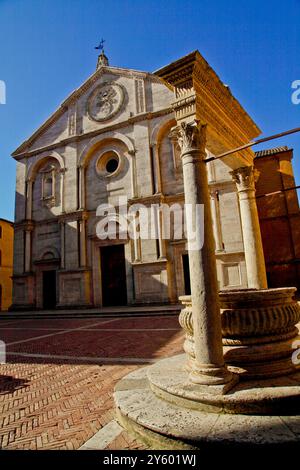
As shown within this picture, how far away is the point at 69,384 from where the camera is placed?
4801mm

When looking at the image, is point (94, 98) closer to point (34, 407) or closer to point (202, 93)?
point (202, 93)

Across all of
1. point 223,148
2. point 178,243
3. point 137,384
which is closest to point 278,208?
point 178,243

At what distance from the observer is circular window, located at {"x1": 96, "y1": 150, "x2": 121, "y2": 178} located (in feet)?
64.0

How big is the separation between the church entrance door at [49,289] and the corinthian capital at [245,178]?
55.4 ft

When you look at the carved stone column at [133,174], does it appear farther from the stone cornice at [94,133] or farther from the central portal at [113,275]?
the central portal at [113,275]

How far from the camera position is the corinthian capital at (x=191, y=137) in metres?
3.91

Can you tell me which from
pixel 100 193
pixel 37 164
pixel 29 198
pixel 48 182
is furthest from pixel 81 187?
pixel 37 164

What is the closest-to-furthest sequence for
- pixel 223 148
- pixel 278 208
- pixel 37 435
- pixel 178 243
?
1. pixel 37 435
2. pixel 223 148
3. pixel 178 243
4. pixel 278 208

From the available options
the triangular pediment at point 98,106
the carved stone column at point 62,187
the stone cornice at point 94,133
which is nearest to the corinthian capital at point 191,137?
the stone cornice at point 94,133

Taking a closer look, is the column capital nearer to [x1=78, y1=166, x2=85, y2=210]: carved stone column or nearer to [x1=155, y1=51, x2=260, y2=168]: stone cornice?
[x1=155, y1=51, x2=260, y2=168]: stone cornice

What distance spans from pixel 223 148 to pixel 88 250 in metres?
14.8

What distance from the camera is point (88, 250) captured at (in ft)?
61.9

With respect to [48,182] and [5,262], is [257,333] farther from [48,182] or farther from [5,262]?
[5,262]

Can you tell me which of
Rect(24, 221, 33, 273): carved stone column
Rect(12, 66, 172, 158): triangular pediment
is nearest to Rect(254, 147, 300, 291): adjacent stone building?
Rect(12, 66, 172, 158): triangular pediment
